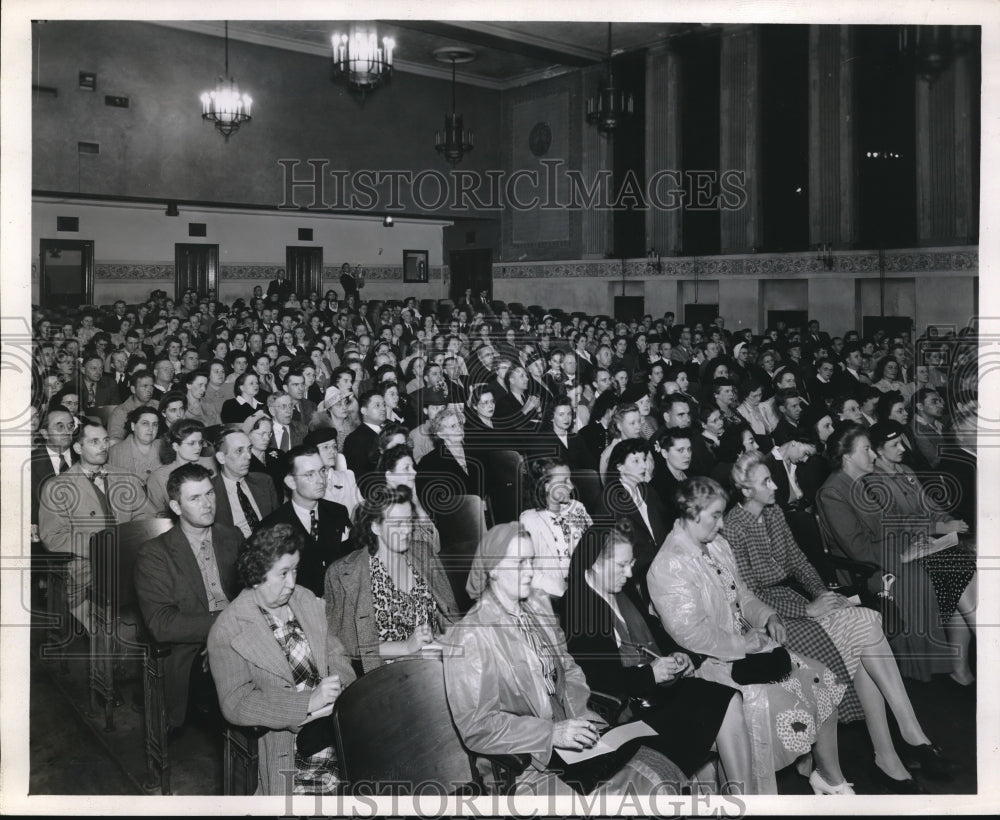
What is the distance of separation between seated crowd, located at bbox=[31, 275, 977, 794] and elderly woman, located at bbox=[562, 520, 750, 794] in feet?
0.03

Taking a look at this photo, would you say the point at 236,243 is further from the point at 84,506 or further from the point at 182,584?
the point at 182,584

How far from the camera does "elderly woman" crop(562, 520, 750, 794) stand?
3043 mm

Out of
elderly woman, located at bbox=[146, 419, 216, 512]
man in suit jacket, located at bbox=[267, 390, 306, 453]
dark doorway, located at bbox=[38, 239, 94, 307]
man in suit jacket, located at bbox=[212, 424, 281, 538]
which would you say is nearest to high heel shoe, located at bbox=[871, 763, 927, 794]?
man in suit jacket, located at bbox=[212, 424, 281, 538]

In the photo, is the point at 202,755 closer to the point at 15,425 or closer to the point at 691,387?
the point at 15,425

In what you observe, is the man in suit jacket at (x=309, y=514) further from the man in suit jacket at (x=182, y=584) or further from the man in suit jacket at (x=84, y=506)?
the man in suit jacket at (x=84, y=506)

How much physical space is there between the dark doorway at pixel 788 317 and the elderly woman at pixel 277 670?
10.8 metres

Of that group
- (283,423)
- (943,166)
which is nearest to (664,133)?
(943,166)

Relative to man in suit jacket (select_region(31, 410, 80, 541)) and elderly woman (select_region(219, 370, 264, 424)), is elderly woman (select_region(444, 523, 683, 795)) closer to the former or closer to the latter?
man in suit jacket (select_region(31, 410, 80, 541))

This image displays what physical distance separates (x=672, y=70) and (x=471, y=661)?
13124mm

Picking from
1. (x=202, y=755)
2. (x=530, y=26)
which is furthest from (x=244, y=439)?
(x=530, y=26)

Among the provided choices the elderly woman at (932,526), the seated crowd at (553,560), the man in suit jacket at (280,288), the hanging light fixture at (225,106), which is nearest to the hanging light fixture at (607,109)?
the hanging light fixture at (225,106)

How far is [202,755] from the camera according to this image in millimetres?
3551

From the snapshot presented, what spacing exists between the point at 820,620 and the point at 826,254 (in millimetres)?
9591

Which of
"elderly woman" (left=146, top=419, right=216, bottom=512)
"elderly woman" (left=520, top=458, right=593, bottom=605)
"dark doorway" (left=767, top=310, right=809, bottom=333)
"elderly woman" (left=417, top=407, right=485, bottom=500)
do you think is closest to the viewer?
"elderly woman" (left=520, top=458, right=593, bottom=605)
